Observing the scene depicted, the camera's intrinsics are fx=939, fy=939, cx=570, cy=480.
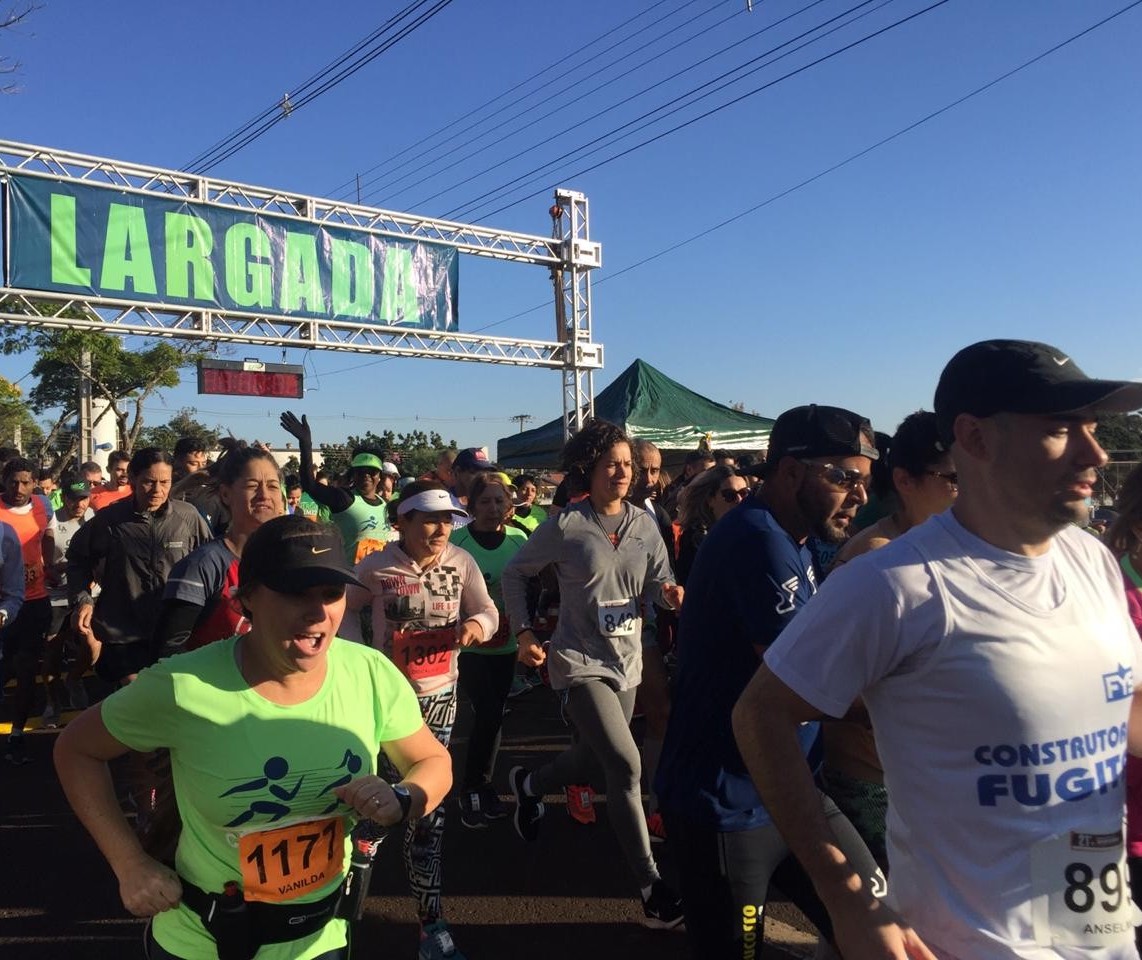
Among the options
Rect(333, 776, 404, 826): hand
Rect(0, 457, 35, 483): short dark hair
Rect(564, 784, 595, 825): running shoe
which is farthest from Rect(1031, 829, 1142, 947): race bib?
Rect(0, 457, 35, 483): short dark hair

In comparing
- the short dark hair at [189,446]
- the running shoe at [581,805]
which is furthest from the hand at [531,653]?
the short dark hair at [189,446]

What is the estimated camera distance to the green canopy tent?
1558 cm

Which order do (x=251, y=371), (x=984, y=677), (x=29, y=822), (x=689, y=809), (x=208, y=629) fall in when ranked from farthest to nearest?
(x=251, y=371), (x=29, y=822), (x=208, y=629), (x=689, y=809), (x=984, y=677)

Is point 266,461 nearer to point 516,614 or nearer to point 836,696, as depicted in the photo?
point 516,614

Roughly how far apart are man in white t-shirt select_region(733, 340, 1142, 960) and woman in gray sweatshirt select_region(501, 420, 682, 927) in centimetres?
235

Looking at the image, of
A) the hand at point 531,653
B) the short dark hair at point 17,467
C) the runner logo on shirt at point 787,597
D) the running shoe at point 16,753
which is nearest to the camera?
the runner logo on shirt at point 787,597

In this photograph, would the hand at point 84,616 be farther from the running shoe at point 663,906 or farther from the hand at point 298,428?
the running shoe at point 663,906

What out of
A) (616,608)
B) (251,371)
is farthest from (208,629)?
(251,371)

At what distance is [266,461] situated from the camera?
4078mm

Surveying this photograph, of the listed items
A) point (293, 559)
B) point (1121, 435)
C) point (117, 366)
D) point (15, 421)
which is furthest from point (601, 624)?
point (15, 421)

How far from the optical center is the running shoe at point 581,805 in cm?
534

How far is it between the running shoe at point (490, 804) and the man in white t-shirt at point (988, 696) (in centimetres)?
394

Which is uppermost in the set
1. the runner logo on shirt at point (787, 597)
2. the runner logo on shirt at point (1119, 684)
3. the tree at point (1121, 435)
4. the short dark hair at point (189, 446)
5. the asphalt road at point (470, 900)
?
the tree at point (1121, 435)

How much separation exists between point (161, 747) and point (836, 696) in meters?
1.54
